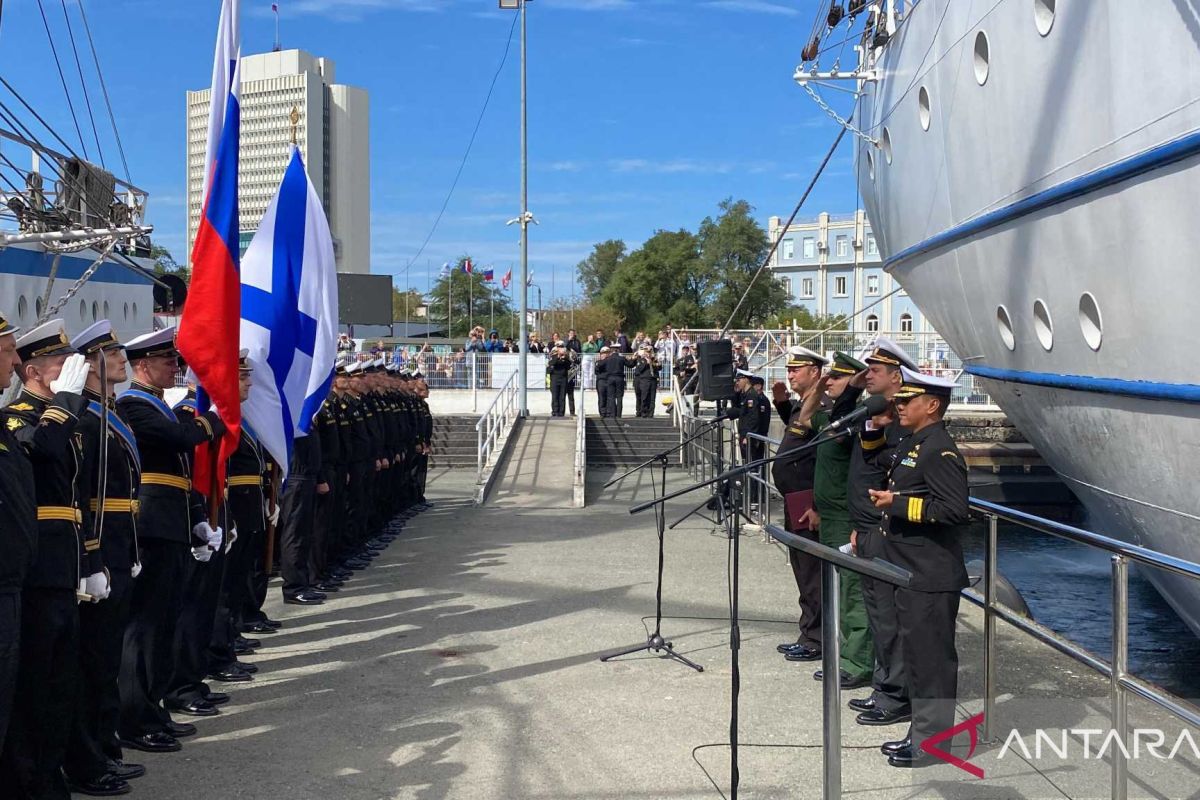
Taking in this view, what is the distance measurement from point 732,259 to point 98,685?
6330 centimetres

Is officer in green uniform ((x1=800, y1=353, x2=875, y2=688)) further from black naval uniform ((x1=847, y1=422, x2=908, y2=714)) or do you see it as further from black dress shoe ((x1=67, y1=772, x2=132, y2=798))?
black dress shoe ((x1=67, y1=772, x2=132, y2=798))

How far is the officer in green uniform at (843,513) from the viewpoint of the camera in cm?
605

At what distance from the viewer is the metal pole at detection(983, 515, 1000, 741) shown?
4926 millimetres

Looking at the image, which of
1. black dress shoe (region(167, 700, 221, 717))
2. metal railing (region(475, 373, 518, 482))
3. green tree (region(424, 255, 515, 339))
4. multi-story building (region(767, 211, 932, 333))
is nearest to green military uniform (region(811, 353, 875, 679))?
black dress shoe (region(167, 700, 221, 717))

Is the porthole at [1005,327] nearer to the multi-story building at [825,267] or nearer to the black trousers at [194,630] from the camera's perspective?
the black trousers at [194,630]

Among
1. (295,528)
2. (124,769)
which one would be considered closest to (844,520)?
(124,769)

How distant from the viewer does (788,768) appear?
472 centimetres

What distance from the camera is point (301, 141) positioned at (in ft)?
152

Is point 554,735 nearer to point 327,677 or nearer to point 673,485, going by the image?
point 327,677

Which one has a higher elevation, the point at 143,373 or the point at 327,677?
the point at 143,373

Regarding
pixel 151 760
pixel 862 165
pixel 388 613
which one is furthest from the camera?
pixel 862 165

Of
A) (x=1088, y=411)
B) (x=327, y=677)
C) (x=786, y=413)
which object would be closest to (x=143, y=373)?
(x=327, y=677)

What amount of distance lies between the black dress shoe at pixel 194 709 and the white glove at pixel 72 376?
2.11 meters

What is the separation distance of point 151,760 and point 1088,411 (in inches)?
228
